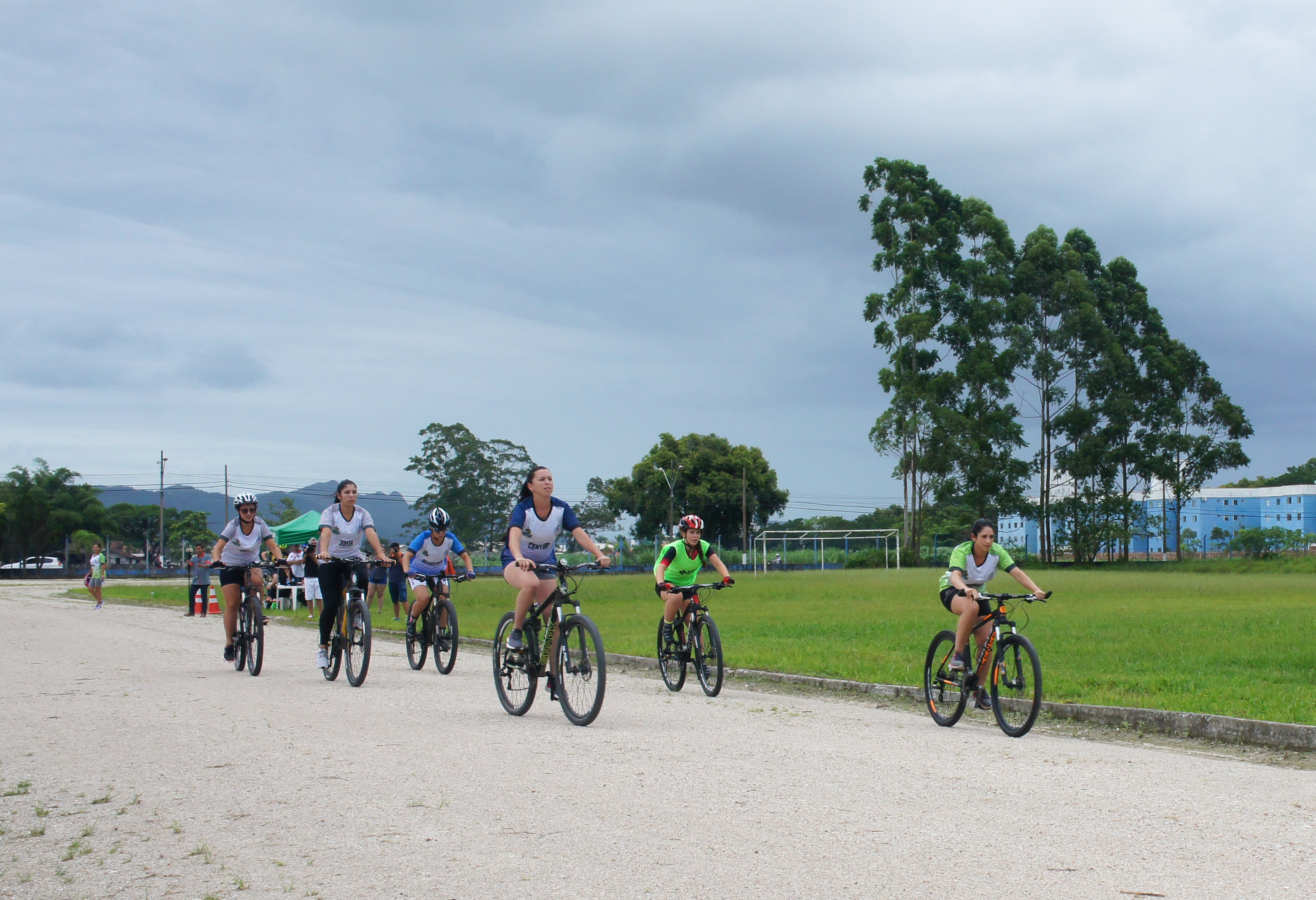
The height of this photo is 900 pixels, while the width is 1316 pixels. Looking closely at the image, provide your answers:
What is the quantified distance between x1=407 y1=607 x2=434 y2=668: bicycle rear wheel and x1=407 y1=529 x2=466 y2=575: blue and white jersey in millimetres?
529

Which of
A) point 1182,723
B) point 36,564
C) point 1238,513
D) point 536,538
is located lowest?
point 36,564

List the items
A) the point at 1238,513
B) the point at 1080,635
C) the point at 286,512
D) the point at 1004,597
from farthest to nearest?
the point at 1238,513
the point at 286,512
the point at 1080,635
the point at 1004,597

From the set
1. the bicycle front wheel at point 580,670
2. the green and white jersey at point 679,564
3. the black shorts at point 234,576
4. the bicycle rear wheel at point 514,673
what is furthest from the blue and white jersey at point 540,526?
the black shorts at point 234,576

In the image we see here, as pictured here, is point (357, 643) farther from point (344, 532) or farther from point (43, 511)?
point (43, 511)

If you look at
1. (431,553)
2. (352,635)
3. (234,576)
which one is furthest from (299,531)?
(352,635)

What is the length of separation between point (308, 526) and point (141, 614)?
20.8 feet

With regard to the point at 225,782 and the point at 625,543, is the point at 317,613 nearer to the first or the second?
the point at 225,782

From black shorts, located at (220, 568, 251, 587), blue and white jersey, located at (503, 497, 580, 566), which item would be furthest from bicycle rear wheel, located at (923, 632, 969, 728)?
black shorts, located at (220, 568, 251, 587)

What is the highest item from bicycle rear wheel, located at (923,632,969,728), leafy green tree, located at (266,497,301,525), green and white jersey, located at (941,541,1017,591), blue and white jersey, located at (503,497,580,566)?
leafy green tree, located at (266,497,301,525)

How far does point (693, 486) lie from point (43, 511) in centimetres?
6029

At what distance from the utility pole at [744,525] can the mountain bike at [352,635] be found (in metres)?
69.0

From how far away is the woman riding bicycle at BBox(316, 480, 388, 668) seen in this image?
11602 mm

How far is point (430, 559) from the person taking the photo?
47.6 ft

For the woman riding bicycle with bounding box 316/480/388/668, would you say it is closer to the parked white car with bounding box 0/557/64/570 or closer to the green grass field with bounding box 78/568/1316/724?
the green grass field with bounding box 78/568/1316/724
